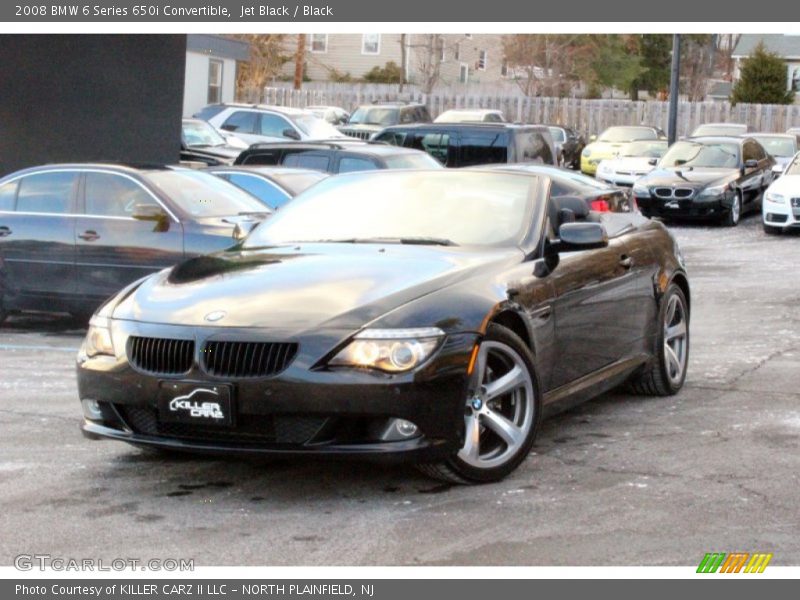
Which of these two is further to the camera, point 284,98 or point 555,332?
point 284,98

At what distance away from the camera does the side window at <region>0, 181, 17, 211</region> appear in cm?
1200

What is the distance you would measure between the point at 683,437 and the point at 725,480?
1.00 metres

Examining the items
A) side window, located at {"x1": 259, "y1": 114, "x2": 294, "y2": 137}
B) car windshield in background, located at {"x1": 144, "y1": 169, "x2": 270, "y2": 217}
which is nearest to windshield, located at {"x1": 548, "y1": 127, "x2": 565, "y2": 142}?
side window, located at {"x1": 259, "y1": 114, "x2": 294, "y2": 137}

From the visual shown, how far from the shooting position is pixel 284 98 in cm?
4972

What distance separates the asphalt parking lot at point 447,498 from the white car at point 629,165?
70.9 ft

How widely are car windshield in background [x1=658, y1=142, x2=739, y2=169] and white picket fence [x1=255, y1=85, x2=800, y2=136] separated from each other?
20817 millimetres

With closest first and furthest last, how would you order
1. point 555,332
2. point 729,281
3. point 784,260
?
→ point 555,332 → point 729,281 → point 784,260

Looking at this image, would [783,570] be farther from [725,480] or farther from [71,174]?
[71,174]

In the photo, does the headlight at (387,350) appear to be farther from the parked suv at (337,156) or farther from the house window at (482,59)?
the house window at (482,59)

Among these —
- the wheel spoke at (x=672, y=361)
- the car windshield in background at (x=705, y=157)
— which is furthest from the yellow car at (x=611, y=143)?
the wheel spoke at (x=672, y=361)

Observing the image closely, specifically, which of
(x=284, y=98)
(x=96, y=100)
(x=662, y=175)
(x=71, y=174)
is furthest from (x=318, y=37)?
(x=71, y=174)

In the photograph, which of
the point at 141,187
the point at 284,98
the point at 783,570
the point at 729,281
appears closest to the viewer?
the point at 783,570

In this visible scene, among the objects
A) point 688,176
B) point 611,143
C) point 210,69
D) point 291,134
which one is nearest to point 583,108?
point 611,143

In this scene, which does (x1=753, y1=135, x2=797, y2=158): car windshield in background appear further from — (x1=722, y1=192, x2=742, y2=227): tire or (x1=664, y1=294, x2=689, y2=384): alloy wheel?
(x1=664, y1=294, x2=689, y2=384): alloy wheel
